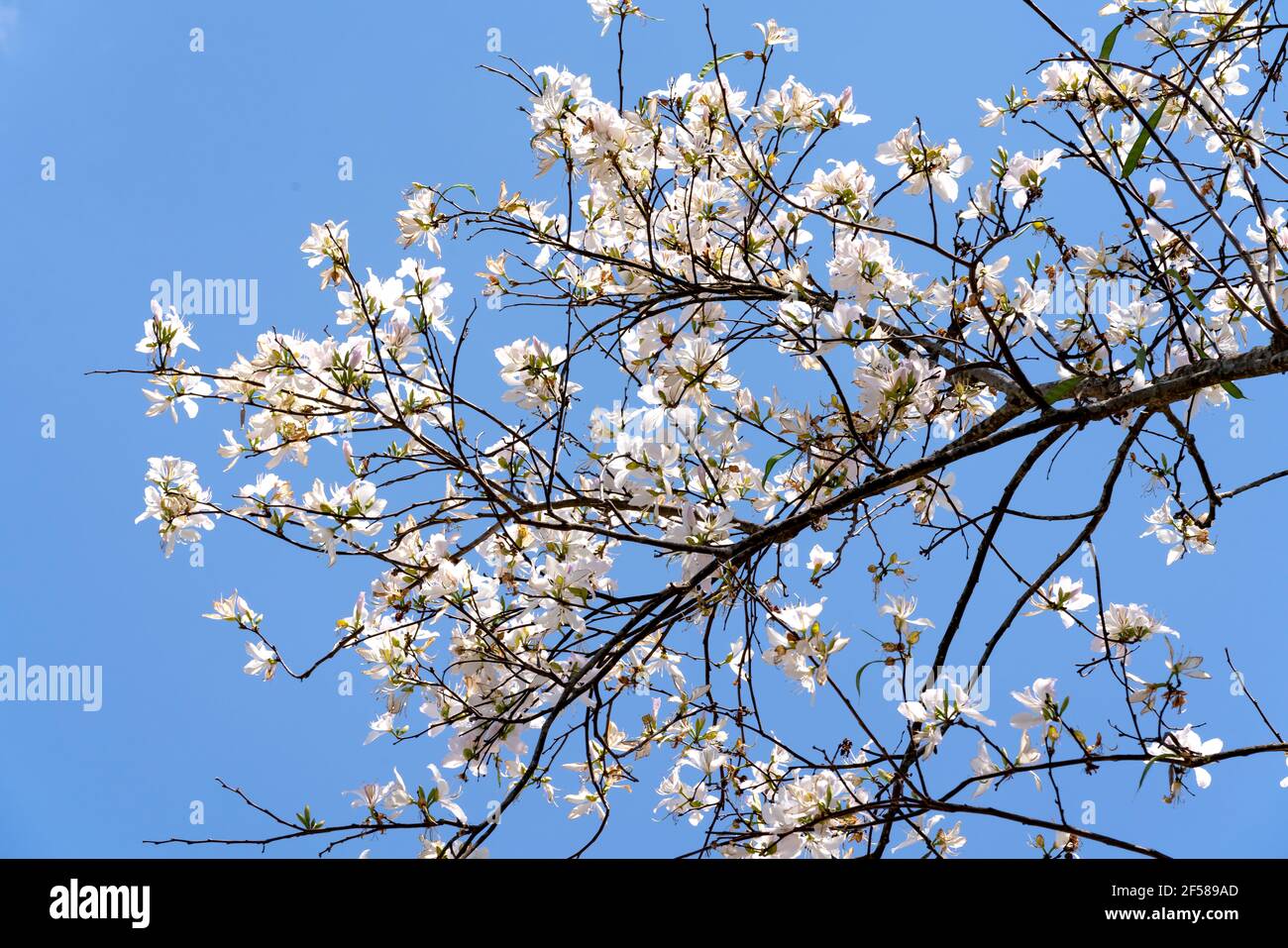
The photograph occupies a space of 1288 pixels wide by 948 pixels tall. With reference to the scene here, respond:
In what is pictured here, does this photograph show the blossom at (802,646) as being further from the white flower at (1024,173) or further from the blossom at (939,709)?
the white flower at (1024,173)

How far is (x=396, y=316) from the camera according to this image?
2.00 m

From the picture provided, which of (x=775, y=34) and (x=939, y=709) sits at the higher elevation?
(x=775, y=34)

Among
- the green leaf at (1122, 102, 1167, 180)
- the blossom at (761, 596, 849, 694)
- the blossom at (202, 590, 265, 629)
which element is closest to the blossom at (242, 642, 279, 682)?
the blossom at (202, 590, 265, 629)

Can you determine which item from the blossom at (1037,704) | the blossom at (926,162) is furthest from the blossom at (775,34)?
the blossom at (1037,704)

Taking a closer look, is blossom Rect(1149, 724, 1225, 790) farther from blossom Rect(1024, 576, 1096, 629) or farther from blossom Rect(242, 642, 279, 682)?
blossom Rect(242, 642, 279, 682)

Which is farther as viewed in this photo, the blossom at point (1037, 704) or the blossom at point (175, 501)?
the blossom at point (175, 501)

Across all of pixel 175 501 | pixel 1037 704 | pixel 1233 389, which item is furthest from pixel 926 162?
pixel 175 501

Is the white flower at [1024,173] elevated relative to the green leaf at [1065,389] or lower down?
elevated

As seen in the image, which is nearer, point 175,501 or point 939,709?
point 939,709

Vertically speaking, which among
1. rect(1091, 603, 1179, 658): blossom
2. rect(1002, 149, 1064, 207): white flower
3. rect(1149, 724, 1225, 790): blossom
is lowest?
rect(1149, 724, 1225, 790): blossom

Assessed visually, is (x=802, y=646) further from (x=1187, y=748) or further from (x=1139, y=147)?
(x=1139, y=147)

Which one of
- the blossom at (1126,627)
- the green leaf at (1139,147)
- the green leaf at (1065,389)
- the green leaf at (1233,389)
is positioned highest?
the green leaf at (1139,147)

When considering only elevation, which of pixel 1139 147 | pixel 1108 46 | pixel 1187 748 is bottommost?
pixel 1187 748

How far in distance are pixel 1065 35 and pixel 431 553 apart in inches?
65.1
